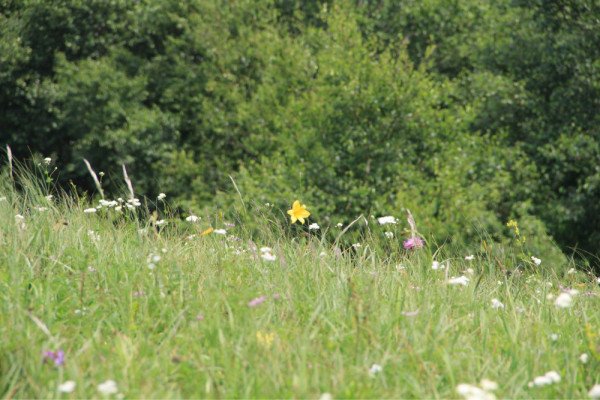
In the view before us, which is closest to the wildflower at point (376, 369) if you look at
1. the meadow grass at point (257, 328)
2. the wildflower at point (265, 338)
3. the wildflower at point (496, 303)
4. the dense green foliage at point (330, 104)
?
the meadow grass at point (257, 328)

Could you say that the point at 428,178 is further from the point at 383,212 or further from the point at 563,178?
the point at 563,178

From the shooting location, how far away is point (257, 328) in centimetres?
211

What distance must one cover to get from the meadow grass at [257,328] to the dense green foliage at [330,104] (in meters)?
6.31

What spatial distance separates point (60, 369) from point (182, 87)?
12.7 metres

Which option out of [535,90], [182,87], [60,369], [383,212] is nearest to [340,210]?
[383,212]

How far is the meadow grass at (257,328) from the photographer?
189cm

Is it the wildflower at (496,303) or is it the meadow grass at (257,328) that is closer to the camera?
the meadow grass at (257,328)

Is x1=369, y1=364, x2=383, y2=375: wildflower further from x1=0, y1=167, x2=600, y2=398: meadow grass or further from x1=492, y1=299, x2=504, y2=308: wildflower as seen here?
x1=492, y1=299, x2=504, y2=308: wildflower

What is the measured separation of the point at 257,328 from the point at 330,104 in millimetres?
8363

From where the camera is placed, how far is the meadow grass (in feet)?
6.19

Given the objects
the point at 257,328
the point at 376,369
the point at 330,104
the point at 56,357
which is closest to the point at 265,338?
the point at 257,328

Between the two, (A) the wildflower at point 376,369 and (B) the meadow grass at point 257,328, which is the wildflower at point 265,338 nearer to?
(B) the meadow grass at point 257,328

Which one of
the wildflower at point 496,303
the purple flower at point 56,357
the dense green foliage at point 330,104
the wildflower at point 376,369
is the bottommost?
the dense green foliage at point 330,104

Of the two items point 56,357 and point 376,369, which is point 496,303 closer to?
point 376,369
